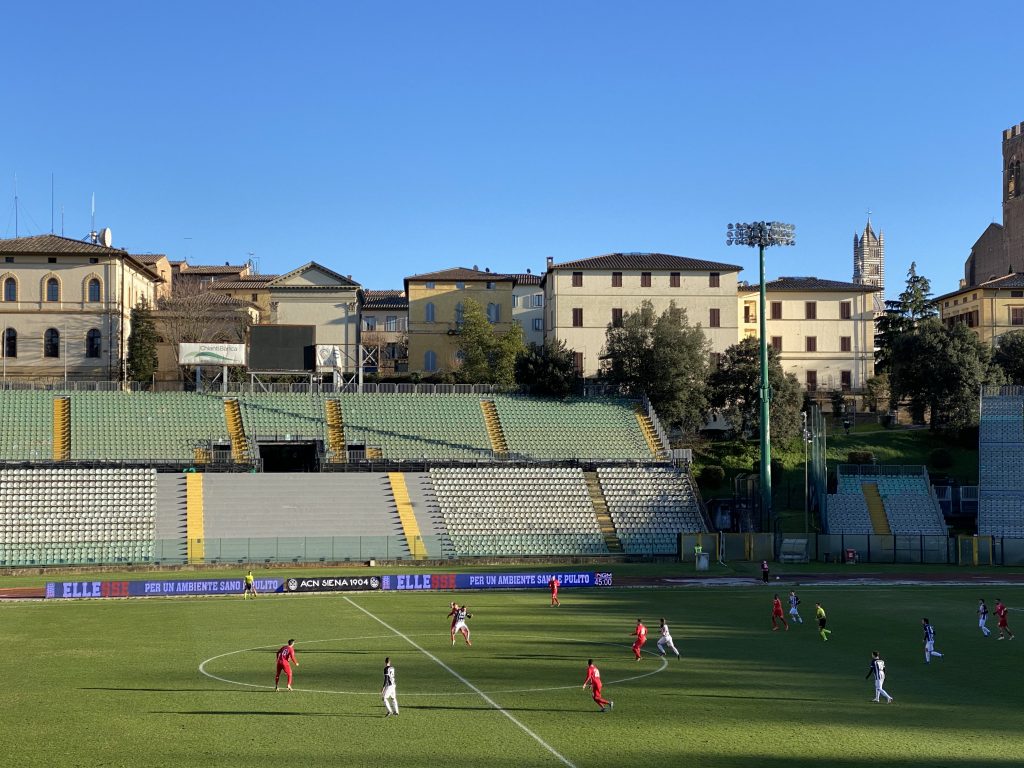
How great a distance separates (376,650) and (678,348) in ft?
179

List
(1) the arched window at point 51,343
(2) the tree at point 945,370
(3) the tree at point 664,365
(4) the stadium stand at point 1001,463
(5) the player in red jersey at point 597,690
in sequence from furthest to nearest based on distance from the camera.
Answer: (1) the arched window at point 51,343
(2) the tree at point 945,370
(3) the tree at point 664,365
(4) the stadium stand at point 1001,463
(5) the player in red jersey at point 597,690

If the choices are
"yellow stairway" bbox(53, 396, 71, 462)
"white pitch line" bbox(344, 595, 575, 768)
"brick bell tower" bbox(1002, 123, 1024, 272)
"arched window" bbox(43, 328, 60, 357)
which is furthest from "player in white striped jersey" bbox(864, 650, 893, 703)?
"brick bell tower" bbox(1002, 123, 1024, 272)

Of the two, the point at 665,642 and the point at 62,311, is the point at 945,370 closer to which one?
the point at 665,642

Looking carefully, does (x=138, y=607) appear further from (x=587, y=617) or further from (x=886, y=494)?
(x=886, y=494)

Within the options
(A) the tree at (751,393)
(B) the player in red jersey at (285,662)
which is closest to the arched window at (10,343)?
(A) the tree at (751,393)

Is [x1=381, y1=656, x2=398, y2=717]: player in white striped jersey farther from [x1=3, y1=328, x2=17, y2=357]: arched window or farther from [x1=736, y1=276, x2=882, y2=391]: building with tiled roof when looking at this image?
[x1=736, y1=276, x2=882, y2=391]: building with tiled roof

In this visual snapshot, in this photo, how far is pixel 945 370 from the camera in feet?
291

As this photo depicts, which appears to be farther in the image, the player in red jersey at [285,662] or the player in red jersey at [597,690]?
the player in red jersey at [285,662]

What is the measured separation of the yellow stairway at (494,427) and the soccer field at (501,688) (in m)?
31.1

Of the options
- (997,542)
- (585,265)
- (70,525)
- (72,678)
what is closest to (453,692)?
(72,678)

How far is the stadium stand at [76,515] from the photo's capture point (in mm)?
63156

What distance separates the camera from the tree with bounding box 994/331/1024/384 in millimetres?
96375

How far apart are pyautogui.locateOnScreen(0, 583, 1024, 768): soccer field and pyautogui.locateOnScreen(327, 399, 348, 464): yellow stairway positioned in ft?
91.1

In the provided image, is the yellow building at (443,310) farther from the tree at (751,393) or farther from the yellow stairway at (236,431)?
the yellow stairway at (236,431)
